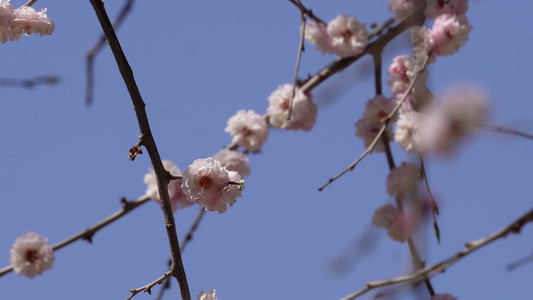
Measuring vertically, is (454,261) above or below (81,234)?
below

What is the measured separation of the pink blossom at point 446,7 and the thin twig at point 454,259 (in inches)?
72.5

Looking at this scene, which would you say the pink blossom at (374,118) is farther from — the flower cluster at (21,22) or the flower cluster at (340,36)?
the flower cluster at (21,22)

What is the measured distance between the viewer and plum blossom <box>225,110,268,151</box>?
284cm

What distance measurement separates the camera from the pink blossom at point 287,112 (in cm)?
283

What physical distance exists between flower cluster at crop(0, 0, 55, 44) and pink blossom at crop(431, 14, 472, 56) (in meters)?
1.42

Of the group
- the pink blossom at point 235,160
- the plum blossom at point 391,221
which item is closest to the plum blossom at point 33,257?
the pink blossom at point 235,160

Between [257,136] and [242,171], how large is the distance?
0.64 ft

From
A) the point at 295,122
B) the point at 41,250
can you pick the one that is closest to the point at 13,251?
the point at 41,250

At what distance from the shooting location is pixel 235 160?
8.98ft

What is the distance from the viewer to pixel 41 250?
→ 2.54m

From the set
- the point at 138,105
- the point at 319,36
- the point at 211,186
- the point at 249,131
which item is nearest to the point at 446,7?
the point at 319,36

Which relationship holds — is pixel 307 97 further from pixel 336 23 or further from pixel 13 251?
pixel 13 251

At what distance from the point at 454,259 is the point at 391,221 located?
1.68 m

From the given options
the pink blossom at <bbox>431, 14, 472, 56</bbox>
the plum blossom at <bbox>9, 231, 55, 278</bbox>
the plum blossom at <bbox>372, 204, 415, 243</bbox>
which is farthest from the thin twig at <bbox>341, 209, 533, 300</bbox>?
the plum blossom at <bbox>9, 231, 55, 278</bbox>
